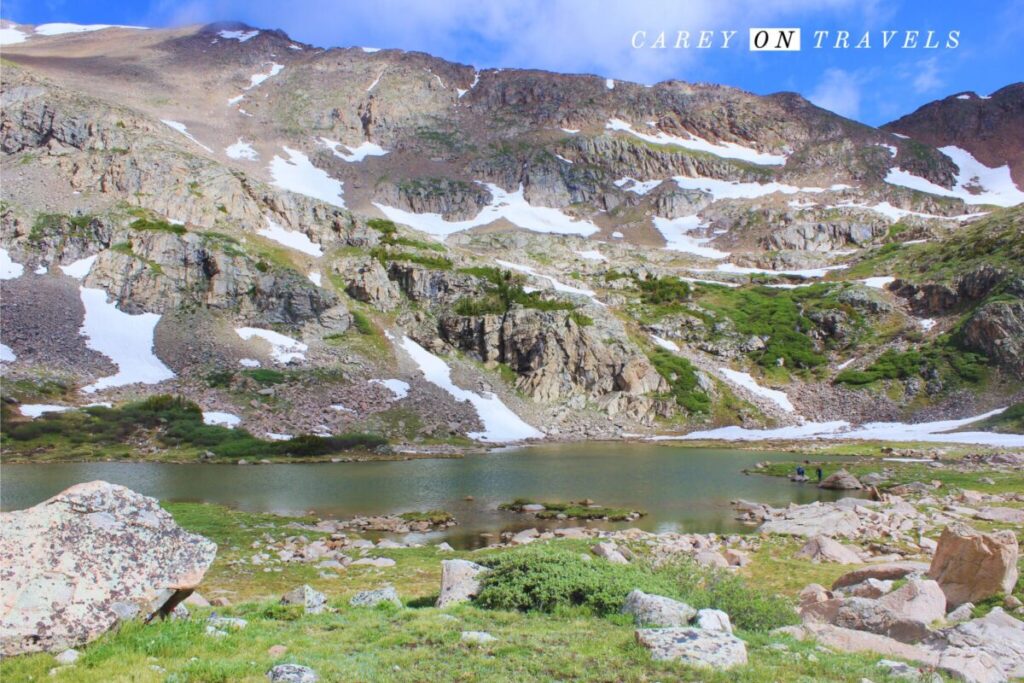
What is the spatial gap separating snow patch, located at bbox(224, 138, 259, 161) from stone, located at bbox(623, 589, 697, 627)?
172 metres

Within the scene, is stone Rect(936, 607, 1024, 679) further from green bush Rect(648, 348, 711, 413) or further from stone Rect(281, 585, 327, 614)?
green bush Rect(648, 348, 711, 413)

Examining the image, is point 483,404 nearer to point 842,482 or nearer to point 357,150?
point 842,482

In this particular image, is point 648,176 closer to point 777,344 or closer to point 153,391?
point 777,344

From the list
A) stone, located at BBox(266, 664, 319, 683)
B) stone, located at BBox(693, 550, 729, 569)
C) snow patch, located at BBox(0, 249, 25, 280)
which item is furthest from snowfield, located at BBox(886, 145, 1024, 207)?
stone, located at BBox(266, 664, 319, 683)

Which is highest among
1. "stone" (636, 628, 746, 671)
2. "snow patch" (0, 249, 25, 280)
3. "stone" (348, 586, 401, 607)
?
"snow patch" (0, 249, 25, 280)

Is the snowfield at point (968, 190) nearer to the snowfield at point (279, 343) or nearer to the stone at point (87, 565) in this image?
the snowfield at point (279, 343)

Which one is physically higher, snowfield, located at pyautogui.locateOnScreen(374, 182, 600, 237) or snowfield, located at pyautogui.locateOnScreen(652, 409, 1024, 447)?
snowfield, located at pyautogui.locateOnScreen(374, 182, 600, 237)

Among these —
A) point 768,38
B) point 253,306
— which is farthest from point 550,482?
point 253,306

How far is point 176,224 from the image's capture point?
94.4 meters

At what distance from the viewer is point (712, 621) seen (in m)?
8.70

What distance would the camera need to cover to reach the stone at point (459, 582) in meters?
11.8

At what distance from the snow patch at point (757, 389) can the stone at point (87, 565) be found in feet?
308

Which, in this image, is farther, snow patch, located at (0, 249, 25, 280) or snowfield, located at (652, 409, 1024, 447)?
snow patch, located at (0, 249, 25, 280)

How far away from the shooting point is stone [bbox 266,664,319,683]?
6996 mm
